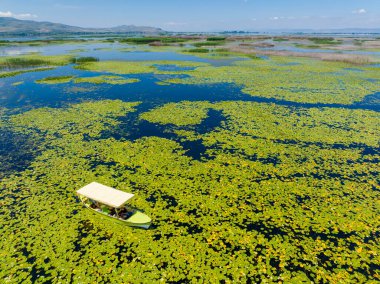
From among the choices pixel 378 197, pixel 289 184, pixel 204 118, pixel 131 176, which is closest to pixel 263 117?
pixel 204 118

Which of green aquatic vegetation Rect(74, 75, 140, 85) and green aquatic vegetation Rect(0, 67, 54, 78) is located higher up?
green aquatic vegetation Rect(0, 67, 54, 78)

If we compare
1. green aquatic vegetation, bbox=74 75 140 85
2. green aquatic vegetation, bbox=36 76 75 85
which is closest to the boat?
green aquatic vegetation, bbox=74 75 140 85

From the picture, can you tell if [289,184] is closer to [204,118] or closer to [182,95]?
[204,118]

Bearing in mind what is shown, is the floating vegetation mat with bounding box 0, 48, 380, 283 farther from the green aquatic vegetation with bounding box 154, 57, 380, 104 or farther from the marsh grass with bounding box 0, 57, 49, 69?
the marsh grass with bounding box 0, 57, 49, 69

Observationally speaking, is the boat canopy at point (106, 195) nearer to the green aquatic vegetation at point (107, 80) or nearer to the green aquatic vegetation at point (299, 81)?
the green aquatic vegetation at point (299, 81)

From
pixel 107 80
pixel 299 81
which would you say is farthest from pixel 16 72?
pixel 299 81

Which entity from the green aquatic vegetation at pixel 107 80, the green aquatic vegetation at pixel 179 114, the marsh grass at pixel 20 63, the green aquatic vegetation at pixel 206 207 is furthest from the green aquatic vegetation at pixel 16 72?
the green aquatic vegetation at pixel 179 114
